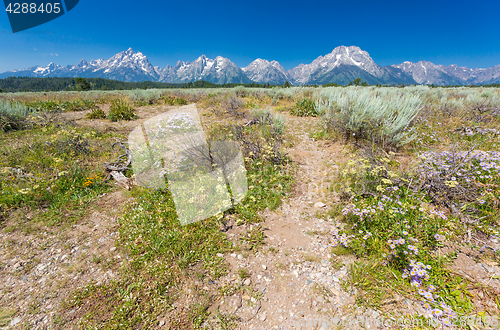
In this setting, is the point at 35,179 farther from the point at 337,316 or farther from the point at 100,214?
the point at 337,316

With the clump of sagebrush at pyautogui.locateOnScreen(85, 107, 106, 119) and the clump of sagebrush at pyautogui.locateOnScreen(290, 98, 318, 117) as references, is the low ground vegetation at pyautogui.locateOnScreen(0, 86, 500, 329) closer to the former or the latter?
the clump of sagebrush at pyautogui.locateOnScreen(290, 98, 318, 117)

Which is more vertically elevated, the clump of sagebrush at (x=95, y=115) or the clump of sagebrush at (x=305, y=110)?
the clump of sagebrush at (x=305, y=110)

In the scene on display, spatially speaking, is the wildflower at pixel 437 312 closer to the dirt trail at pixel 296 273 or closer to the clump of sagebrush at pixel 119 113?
the dirt trail at pixel 296 273

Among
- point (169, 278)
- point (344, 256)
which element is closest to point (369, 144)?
point (344, 256)

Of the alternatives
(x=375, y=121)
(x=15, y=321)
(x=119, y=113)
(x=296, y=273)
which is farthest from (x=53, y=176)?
(x=375, y=121)

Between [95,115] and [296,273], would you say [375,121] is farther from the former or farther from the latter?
[95,115]

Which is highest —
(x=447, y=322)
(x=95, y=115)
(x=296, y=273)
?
(x=95, y=115)

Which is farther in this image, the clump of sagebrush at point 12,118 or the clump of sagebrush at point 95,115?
the clump of sagebrush at point 95,115

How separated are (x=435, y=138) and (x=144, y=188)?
28.5 feet

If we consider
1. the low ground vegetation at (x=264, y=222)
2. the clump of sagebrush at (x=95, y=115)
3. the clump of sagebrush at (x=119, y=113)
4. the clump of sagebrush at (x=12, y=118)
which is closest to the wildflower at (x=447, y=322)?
the low ground vegetation at (x=264, y=222)

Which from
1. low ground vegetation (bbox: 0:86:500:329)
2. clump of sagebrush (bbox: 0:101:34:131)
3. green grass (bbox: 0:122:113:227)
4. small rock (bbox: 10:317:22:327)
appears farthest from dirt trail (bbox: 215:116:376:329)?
clump of sagebrush (bbox: 0:101:34:131)

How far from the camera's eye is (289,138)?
290 inches

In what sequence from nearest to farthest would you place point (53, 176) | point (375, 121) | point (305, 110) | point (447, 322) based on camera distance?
point (447, 322) → point (53, 176) → point (375, 121) → point (305, 110)

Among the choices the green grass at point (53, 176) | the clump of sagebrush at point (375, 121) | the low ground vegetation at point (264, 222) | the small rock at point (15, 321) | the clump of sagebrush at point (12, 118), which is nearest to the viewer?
the small rock at point (15, 321)
